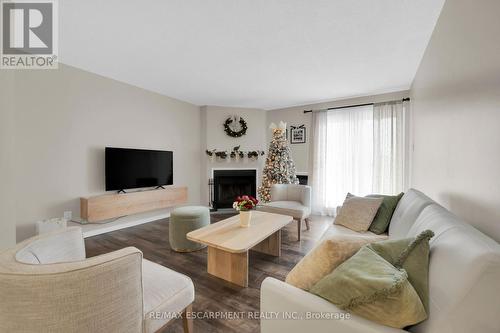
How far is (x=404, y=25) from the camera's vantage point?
2041 mm

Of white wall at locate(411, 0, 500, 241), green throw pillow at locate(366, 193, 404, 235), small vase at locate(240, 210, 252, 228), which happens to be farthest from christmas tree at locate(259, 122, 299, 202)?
white wall at locate(411, 0, 500, 241)

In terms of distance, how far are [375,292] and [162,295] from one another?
1060 mm

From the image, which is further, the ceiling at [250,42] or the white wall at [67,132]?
the white wall at [67,132]

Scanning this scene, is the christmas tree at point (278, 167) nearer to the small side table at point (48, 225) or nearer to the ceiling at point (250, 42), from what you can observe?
the ceiling at point (250, 42)

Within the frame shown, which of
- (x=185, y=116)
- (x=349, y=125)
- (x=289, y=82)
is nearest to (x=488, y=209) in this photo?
(x=289, y=82)

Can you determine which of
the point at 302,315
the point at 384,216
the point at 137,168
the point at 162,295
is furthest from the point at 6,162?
the point at 384,216

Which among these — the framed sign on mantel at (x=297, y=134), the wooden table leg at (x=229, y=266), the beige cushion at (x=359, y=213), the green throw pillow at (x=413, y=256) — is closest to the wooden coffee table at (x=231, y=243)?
the wooden table leg at (x=229, y=266)

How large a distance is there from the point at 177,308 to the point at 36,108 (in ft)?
10.8

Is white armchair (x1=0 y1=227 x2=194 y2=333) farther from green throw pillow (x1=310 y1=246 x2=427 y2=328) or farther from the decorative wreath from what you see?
the decorative wreath

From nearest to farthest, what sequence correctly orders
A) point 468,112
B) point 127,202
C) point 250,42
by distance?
1. point 468,112
2. point 250,42
3. point 127,202

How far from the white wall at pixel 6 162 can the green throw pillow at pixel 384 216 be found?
122 inches

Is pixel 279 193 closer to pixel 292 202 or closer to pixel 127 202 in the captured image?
pixel 292 202

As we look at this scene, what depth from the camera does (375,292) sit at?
77 cm

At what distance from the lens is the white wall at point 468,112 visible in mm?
1054
